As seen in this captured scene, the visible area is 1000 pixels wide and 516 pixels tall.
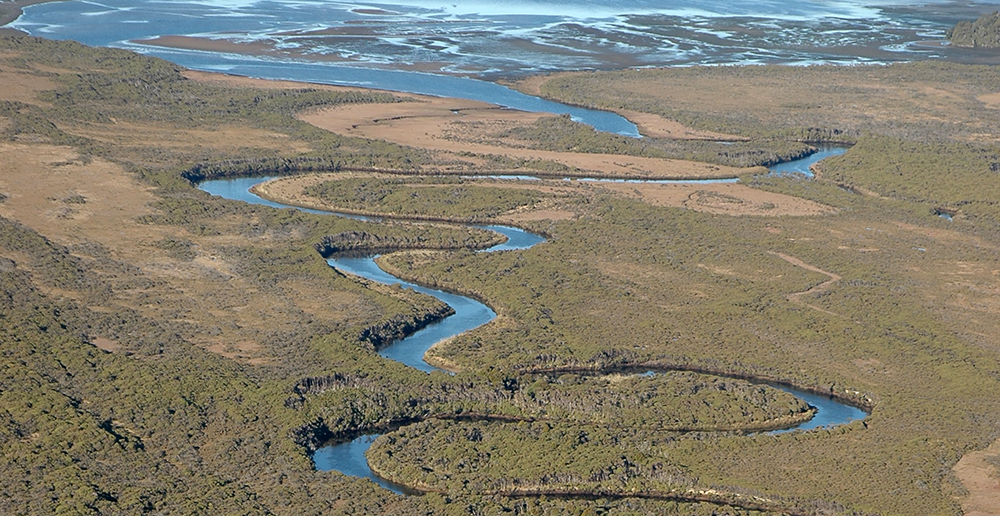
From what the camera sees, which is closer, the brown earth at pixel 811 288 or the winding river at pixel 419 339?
the winding river at pixel 419 339

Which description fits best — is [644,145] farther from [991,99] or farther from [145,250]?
[145,250]

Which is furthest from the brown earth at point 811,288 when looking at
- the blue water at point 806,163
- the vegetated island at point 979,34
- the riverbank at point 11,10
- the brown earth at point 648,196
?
the riverbank at point 11,10

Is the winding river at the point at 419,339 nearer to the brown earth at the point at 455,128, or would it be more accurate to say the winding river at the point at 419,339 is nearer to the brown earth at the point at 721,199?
the brown earth at the point at 721,199

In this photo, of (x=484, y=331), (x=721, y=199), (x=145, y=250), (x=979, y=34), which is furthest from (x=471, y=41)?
(x=484, y=331)

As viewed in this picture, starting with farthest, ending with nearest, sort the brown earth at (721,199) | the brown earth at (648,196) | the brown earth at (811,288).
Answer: the brown earth at (721,199), the brown earth at (648,196), the brown earth at (811,288)

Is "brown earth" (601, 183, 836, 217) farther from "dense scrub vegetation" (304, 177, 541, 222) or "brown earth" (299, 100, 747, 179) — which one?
"dense scrub vegetation" (304, 177, 541, 222)

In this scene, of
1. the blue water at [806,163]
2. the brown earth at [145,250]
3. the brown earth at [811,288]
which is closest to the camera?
the brown earth at [145,250]
